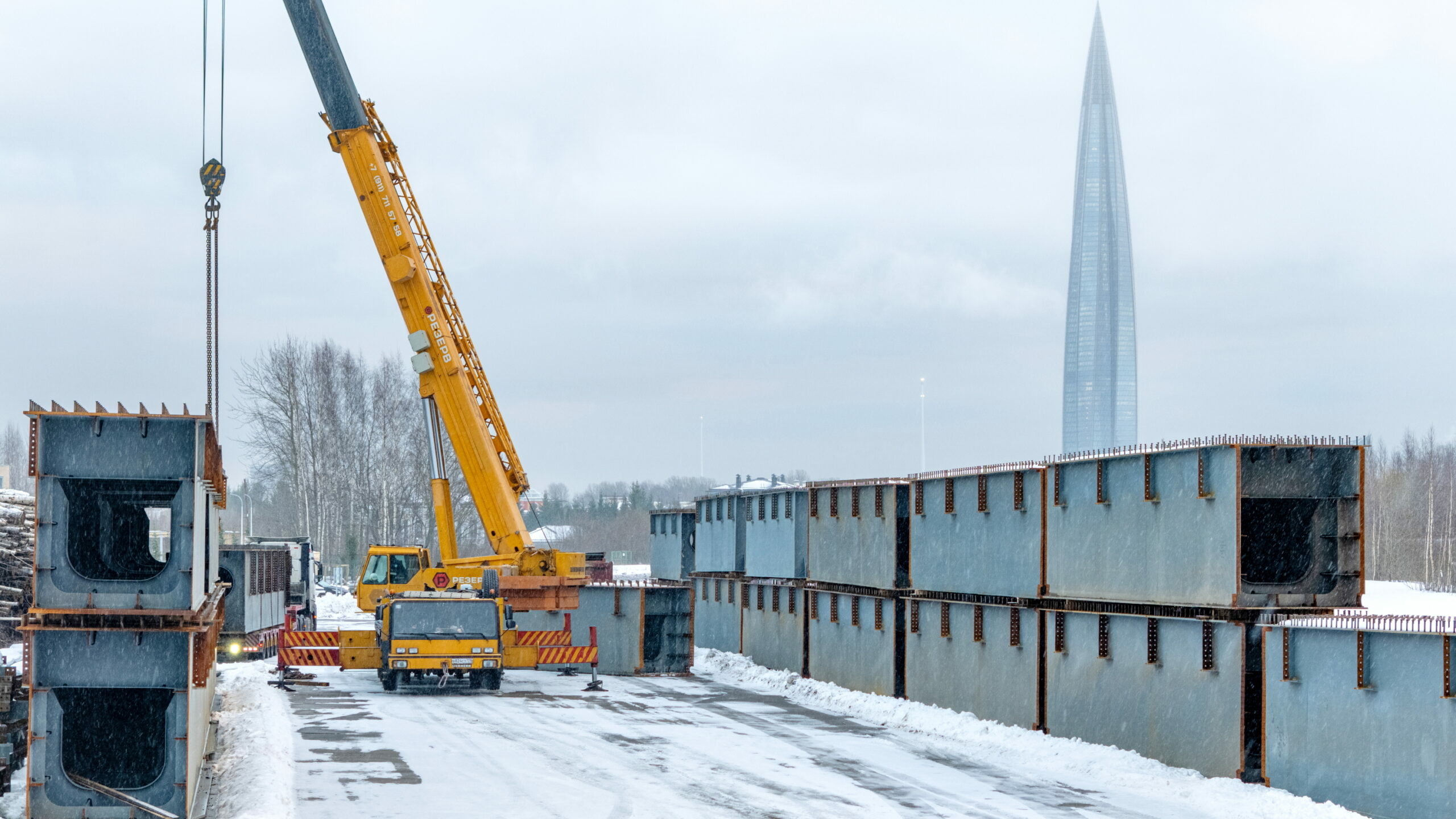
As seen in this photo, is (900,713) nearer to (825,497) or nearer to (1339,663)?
(825,497)

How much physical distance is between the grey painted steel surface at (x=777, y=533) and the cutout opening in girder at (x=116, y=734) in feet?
48.9

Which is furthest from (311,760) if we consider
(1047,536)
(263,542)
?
(263,542)

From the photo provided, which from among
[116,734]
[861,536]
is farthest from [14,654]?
[861,536]

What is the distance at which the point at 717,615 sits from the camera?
32.0 metres

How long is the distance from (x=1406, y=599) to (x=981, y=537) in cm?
4315

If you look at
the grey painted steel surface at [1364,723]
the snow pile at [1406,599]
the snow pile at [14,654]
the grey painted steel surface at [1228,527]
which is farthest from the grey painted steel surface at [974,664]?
the snow pile at [1406,599]

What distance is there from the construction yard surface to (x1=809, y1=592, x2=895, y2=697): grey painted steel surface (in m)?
0.49

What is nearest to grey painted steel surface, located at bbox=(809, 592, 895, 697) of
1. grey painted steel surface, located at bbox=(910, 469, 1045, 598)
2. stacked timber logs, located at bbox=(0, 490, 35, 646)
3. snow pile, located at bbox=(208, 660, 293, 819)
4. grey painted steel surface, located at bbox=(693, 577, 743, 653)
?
grey painted steel surface, located at bbox=(910, 469, 1045, 598)

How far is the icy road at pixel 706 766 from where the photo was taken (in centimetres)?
1400

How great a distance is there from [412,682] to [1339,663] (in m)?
16.1

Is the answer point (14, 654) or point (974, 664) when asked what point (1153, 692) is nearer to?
point (974, 664)

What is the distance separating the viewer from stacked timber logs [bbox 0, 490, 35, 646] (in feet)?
90.3

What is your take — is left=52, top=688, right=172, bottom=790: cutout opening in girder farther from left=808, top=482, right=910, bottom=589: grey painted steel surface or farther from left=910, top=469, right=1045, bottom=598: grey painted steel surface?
left=808, top=482, right=910, bottom=589: grey painted steel surface

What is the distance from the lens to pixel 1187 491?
15711 millimetres
